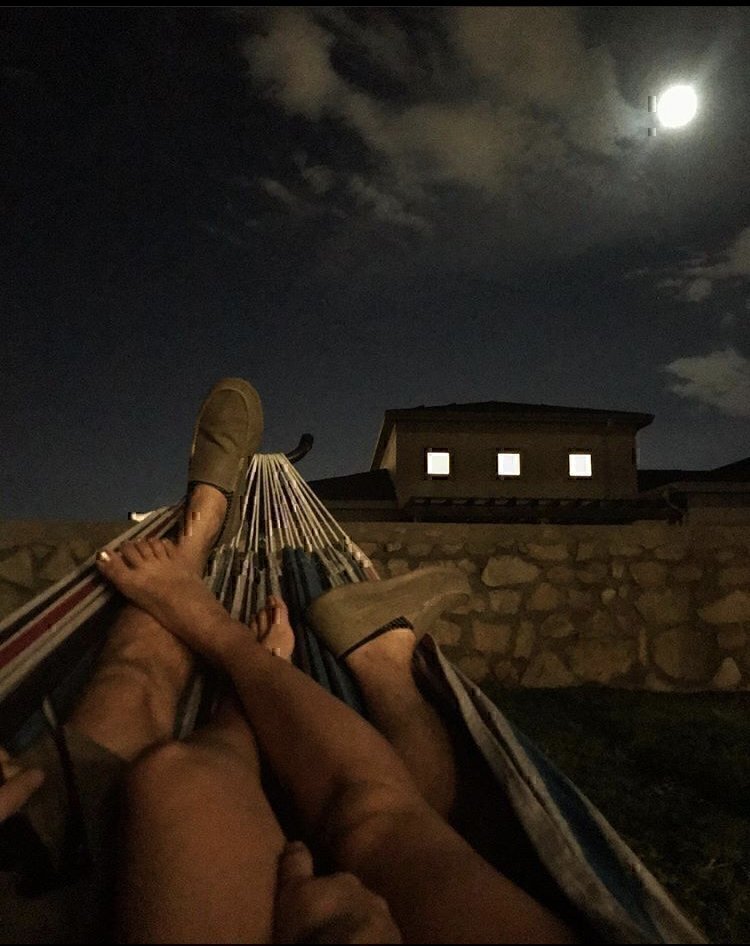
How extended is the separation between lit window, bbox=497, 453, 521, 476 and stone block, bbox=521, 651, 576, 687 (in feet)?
24.0

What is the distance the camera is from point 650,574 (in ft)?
10.5

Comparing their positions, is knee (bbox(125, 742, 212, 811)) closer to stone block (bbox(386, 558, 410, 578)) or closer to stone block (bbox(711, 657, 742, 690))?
stone block (bbox(386, 558, 410, 578))

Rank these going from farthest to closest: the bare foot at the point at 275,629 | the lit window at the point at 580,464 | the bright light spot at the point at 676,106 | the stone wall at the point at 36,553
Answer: the lit window at the point at 580,464
the bright light spot at the point at 676,106
the stone wall at the point at 36,553
the bare foot at the point at 275,629

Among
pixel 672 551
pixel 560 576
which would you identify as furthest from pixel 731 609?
pixel 560 576

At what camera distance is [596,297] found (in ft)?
30.3

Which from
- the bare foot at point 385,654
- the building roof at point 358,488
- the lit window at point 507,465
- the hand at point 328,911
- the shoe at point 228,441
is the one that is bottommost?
the hand at point 328,911

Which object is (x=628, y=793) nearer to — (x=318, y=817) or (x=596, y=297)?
(x=318, y=817)

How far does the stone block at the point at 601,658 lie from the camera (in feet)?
10.3

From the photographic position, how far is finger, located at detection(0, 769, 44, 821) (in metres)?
0.58

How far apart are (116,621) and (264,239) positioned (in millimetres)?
6429

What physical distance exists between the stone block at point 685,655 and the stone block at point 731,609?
0.32 feet

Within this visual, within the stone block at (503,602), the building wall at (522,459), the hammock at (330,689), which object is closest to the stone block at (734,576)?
the stone block at (503,602)

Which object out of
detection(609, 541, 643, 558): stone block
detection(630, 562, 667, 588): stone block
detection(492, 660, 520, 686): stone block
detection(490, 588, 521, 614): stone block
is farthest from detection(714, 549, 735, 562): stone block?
detection(492, 660, 520, 686): stone block

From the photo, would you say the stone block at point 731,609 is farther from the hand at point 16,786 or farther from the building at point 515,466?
the building at point 515,466
